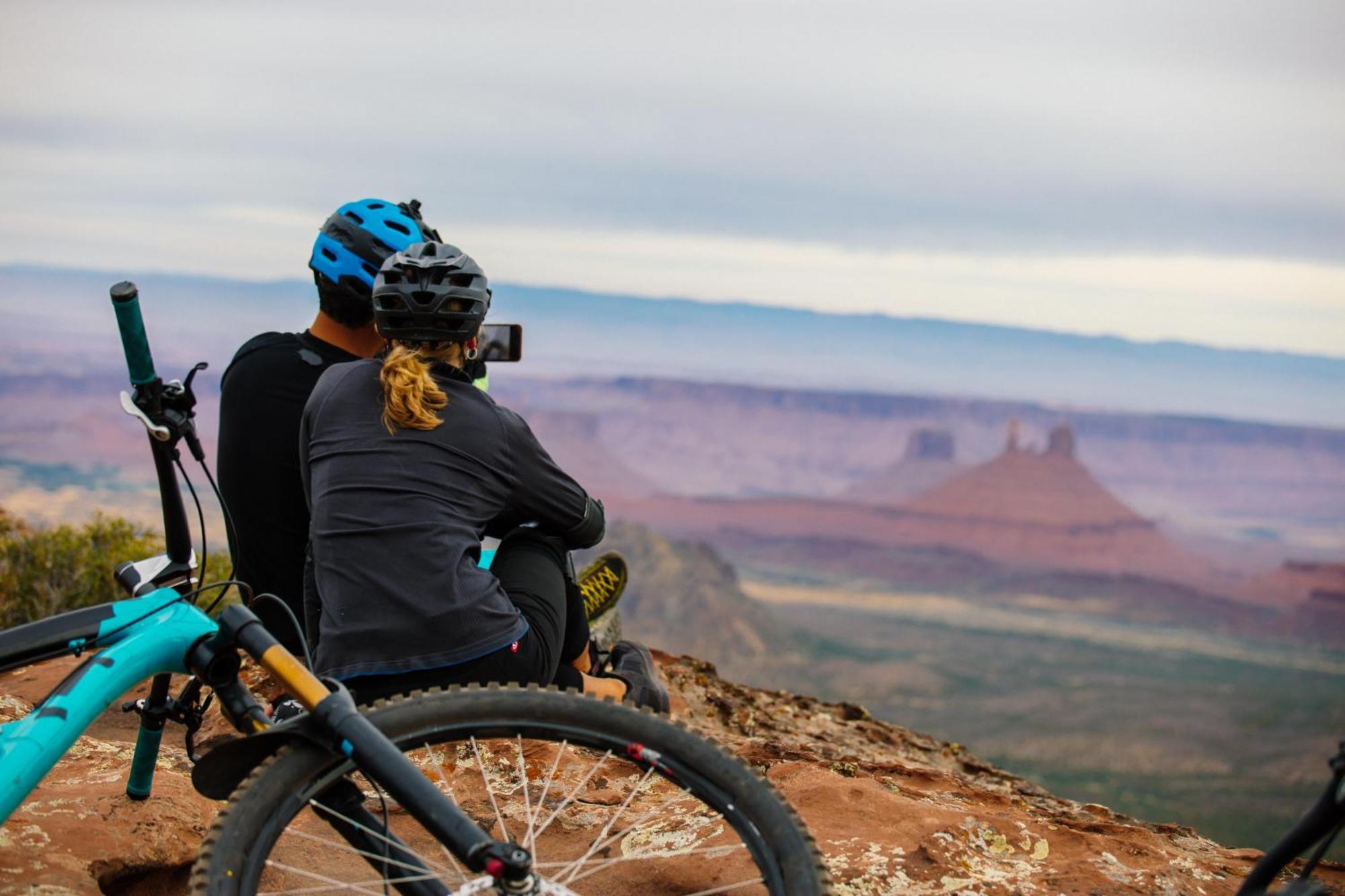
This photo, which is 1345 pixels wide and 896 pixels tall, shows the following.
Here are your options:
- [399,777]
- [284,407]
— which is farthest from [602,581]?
[399,777]

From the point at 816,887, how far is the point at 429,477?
175 centimetres

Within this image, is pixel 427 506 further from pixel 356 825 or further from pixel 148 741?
pixel 148 741

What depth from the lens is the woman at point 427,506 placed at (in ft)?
12.9

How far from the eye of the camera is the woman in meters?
3.93

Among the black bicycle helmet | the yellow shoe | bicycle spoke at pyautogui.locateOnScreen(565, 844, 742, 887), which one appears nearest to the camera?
bicycle spoke at pyautogui.locateOnScreen(565, 844, 742, 887)

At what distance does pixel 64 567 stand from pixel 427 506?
367 inches

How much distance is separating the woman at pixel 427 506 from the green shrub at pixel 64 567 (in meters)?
7.50

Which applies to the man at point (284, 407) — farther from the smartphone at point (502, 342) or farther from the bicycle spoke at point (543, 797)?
the bicycle spoke at point (543, 797)

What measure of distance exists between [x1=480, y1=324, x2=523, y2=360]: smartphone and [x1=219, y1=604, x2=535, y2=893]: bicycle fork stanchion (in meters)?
2.69

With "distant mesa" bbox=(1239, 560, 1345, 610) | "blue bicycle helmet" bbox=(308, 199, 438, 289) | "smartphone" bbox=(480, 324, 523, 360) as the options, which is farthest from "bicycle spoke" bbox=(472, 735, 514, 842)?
"distant mesa" bbox=(1239, 560, 1345, 610)

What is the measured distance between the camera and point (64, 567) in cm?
1184

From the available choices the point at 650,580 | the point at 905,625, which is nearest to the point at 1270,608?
the point at 905,625

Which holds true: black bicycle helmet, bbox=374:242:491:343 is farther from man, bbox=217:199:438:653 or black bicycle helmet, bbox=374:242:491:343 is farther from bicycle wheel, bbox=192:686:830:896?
bicycle wheel, bbox=192:686:830:896

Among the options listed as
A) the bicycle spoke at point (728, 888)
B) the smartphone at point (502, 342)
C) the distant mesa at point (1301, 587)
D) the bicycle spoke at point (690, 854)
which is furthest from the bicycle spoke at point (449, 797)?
the distant mesa at point (1301, 587)
